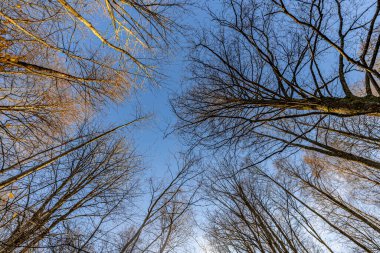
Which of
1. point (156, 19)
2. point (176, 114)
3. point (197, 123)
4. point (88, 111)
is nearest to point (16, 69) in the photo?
point (88, 111)

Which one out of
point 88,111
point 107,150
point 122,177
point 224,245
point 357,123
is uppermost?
point 107,150

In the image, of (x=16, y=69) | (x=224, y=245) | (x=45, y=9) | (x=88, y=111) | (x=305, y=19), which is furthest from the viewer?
(x=224, y=245)

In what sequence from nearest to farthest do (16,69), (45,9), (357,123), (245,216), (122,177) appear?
(45,9), (16,69), (357,123), (122,177), (245,216)

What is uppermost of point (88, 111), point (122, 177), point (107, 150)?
point (107, 150)

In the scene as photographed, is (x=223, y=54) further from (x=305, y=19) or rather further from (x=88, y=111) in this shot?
(x=88, y=111)

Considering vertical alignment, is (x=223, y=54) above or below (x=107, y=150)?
below

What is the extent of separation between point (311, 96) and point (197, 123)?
203 cm

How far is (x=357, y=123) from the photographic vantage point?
17.8ft

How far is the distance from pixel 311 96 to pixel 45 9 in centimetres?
430

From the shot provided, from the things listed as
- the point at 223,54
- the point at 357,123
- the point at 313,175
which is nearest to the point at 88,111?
the point at 223,54

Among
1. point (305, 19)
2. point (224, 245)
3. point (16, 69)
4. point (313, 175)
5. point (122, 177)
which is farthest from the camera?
point (313, 175)

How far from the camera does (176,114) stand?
4027mm

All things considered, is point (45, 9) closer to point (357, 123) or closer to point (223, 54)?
point (223, 54)

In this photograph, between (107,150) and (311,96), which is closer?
(311,96)
